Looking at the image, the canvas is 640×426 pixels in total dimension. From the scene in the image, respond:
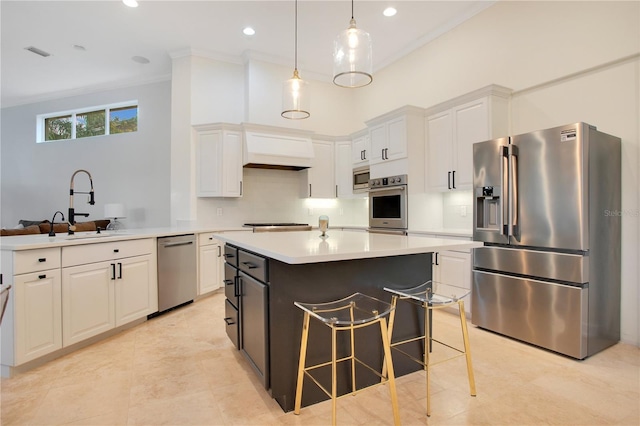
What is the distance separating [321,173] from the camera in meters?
5.48

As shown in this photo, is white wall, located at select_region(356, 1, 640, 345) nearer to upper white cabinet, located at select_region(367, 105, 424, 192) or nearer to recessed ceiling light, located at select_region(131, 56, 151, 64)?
upper white cabinet, located at select_region(367, 105, 424, 192)

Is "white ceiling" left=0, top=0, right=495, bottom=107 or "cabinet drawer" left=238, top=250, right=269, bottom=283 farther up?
"white ceiling" left=0, top=0, right=495, bottom=107

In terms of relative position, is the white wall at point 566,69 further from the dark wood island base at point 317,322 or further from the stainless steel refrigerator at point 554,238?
the dark wood island base at point 317,322

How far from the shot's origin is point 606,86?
2807 mm

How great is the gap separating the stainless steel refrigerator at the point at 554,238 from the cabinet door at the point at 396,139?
47.5 inches

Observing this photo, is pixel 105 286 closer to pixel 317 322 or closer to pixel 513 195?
pixel 317 322

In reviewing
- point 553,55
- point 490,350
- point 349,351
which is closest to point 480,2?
point 553,55

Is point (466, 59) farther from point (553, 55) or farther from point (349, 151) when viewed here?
point (349, 151)

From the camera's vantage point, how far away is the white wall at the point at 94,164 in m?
5.95

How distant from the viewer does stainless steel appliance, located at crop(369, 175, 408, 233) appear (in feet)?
13.5

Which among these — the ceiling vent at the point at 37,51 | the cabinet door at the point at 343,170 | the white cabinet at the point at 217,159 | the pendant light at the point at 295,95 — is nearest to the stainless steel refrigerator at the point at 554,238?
the pendant light at the point at 295,95

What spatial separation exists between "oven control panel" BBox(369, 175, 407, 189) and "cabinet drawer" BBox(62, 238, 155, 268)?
2854 millimetres

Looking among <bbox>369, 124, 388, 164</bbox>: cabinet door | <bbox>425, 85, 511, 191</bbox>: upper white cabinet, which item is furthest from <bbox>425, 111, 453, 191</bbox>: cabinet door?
<bbox>369, 124, 388, 164</bbox>: cabinet door

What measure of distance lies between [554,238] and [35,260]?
3797 millimetres
